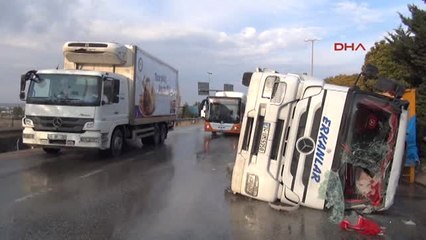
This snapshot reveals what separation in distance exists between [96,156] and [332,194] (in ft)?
32.8

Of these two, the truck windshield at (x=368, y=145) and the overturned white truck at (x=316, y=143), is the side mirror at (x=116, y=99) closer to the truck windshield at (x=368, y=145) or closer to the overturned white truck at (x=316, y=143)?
the overturned white truck at (x=316, y=143)

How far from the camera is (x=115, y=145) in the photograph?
55.1 feet

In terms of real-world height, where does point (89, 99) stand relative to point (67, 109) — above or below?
above

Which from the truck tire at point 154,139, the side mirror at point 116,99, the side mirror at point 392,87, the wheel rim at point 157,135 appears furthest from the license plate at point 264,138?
the wheel rim at point 157,135

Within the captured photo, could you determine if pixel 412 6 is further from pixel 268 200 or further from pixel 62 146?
pixel 62 146

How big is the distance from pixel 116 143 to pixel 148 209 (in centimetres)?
853

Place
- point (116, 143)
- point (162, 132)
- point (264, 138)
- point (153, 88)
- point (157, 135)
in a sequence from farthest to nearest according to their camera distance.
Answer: point (162, 132) < point (157, 135) < point (153, 88) < point (116, 143) < point (264, 138)

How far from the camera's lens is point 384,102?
8.62 meters

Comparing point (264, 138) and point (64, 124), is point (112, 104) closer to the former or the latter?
point (64, 124)

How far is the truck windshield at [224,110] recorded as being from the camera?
33.6 m

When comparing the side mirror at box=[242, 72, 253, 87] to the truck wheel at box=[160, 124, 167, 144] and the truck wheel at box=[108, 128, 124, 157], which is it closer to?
the truck wheel at box=[108, 128, 124, 157]

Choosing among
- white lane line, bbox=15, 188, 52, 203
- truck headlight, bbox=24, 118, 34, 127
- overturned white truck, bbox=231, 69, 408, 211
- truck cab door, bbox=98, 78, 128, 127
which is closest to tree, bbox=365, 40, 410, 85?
overturned white truck, bbox=231, 69, 408, 211

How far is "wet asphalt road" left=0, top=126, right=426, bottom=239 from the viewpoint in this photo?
7125 millimetres

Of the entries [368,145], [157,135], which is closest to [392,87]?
[368,145]
